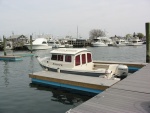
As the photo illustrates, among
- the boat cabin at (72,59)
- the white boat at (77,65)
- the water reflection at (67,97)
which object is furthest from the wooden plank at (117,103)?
the boat cabin at (72,59)

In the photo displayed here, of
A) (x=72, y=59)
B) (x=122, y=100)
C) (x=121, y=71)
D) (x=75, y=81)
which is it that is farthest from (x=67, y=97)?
(x=122, y=100)

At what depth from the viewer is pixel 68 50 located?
16609 mm

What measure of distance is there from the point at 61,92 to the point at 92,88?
8.42 ft

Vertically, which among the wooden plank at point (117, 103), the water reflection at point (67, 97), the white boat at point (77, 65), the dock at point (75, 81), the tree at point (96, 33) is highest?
the tree at point (96, 33)

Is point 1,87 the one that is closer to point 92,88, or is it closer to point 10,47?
point 92,88

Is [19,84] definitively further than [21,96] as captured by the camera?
Yes

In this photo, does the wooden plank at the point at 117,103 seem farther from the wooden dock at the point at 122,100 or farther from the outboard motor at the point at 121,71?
the outboard motor at the point at 121,71

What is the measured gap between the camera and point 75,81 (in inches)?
528

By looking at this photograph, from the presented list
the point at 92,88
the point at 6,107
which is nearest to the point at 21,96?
the point at 6,107

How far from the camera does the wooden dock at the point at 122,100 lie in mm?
6617

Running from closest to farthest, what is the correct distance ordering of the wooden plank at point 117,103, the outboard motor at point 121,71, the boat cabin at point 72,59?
the wooden plank at point 117,103 < the outboard motor at point 121,71 < the boat cabin at point 72,59

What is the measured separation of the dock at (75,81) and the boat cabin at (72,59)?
0.84 meters

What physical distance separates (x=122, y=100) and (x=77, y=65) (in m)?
8.48

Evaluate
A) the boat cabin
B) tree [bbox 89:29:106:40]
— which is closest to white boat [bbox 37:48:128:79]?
the boat cabin
